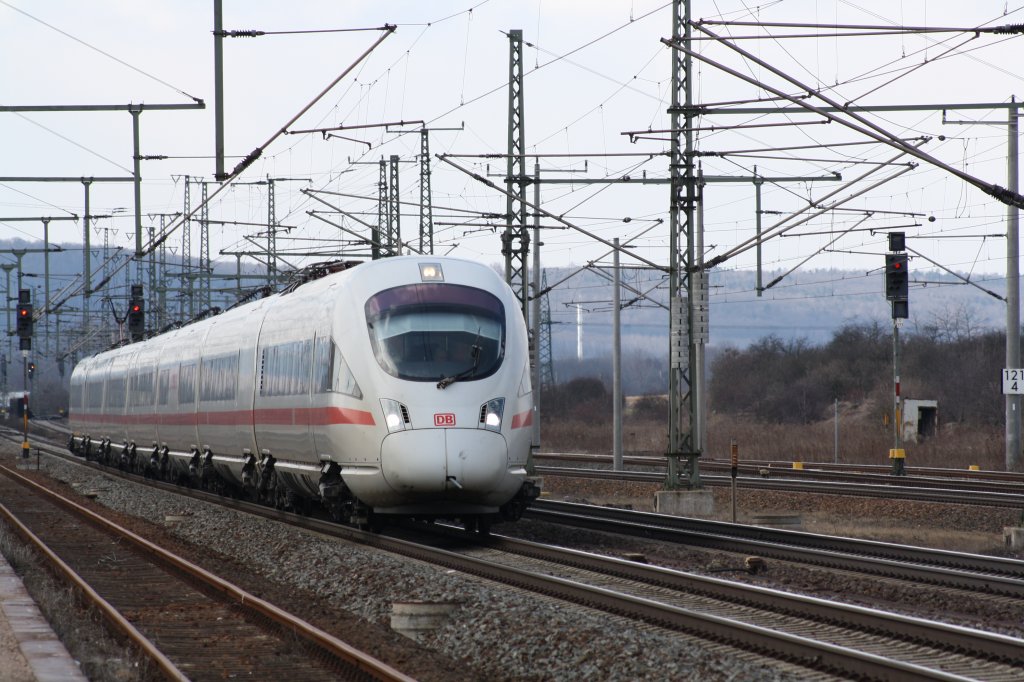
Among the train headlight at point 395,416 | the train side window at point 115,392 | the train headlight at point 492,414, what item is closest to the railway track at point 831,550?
the train headlight at point 492,414

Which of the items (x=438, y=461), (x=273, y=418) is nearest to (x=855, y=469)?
(x=273, y=418)

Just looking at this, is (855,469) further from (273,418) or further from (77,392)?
(77,392)

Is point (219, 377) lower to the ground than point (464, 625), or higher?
higher

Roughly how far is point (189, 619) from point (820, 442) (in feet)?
150

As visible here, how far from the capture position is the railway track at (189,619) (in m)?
10.5

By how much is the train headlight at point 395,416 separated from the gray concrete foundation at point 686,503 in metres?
9.62

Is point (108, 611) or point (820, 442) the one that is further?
point (820, 442)

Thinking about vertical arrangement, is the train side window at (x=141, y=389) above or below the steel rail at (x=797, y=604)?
above

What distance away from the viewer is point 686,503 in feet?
83.6

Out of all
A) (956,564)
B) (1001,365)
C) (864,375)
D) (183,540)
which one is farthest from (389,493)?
(864,375)

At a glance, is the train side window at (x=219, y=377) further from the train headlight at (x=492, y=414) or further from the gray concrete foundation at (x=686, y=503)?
the train headlight at (x=492, y=414)

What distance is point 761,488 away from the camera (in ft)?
96.8

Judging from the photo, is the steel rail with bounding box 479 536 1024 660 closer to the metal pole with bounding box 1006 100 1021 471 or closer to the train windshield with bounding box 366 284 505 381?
the train windshield with bounding box 366 284 505 381

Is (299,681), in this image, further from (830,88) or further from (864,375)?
(864,375)
